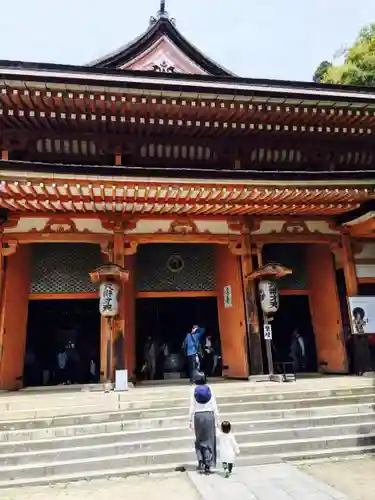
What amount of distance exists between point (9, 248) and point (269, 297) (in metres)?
6.58

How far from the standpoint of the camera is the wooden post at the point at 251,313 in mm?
10227

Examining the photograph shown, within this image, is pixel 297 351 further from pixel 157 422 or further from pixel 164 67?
pixel 164 67

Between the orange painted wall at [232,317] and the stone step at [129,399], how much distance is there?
87.1 inches

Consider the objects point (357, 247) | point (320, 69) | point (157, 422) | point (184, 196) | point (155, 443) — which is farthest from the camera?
point (320, 69)

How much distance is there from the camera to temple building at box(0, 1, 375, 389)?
29.5ft

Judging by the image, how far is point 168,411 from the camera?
7.01m

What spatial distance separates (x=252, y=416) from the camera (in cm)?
709

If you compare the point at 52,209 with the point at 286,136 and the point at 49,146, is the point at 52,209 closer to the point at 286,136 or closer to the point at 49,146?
the point at 49,146

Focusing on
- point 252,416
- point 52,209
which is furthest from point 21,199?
point 252,416

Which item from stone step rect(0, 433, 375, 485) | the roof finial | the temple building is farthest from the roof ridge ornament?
stone step rect(0, 433, 375, 485)

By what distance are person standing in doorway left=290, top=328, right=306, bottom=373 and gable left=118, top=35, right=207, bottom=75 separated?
10.1m

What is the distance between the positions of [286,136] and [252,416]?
7362 mm

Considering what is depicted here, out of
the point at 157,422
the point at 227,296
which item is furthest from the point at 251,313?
the point at 157,422

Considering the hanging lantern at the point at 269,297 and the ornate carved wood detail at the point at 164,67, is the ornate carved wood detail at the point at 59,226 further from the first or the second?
the ornate carved wood detail at the point at 164,67
